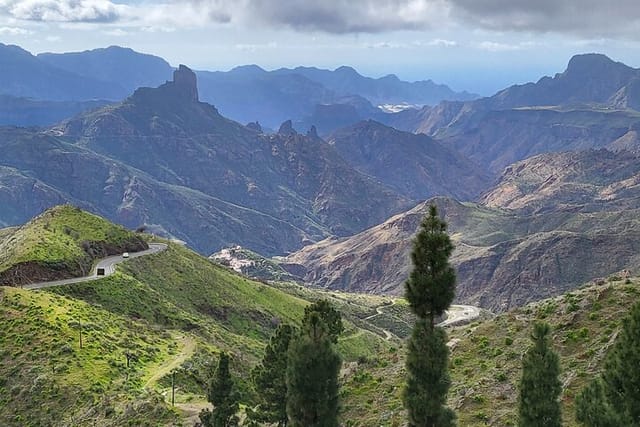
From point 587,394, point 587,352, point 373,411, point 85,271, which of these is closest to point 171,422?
point 373,411

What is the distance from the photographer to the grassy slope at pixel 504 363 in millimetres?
40031

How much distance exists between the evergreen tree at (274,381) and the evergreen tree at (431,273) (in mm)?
18972

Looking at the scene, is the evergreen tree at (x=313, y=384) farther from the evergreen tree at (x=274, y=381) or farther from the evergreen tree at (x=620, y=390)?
the evergreen tree at (x=274, y=381)

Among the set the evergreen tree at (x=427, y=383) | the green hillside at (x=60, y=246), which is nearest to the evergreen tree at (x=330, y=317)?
the evergreen tree at (x=427, y=383)

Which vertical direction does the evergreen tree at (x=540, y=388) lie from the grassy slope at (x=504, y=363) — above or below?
above

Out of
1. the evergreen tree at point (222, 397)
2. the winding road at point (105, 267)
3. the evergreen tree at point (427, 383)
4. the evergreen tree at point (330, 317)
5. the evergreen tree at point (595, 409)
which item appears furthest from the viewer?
the winding road at point (105, 267)

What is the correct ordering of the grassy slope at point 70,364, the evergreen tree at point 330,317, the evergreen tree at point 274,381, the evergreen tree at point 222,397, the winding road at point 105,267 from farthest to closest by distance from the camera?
1. the winding road at point 105,267
2. the grassy slope at point 70,364
3. the evergreen tree at point 330,317
4. the evergreen tree at point 222,397
5. the evergreen tree at point 274,381

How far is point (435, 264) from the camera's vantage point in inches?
1096

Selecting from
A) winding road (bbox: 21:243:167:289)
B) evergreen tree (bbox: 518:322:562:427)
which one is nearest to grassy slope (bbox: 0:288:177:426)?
winding road (bbox: 21:243:167:289)

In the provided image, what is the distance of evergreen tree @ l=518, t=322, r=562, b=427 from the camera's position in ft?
90.0

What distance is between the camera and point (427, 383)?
1066 inches

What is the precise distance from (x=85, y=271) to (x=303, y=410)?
298ft

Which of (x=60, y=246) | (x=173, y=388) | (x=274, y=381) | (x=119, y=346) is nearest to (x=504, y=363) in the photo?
(x=274, y=381)

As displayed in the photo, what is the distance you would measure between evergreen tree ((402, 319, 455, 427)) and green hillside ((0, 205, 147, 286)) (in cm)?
8711
